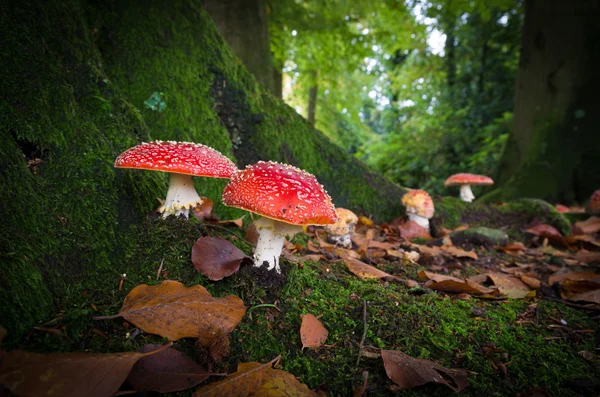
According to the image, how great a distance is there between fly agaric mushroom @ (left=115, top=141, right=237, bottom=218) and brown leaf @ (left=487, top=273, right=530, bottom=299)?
7.15 ft

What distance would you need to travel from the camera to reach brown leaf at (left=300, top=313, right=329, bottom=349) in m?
1.58

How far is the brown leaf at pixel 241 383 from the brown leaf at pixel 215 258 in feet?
1.77

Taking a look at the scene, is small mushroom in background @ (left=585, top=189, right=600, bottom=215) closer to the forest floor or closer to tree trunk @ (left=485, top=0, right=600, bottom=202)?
tree trunk @ (left=485, top=0, right=600, bottom=202)

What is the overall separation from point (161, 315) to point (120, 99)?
1779 mm

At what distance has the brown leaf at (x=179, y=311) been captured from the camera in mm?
1427

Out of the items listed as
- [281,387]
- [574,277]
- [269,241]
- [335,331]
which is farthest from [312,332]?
[574,277]

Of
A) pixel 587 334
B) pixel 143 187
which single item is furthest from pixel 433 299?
pixel 143 187

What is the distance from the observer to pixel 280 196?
175cm

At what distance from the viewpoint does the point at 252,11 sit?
6125 millimetres

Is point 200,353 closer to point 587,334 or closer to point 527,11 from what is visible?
point 587,334

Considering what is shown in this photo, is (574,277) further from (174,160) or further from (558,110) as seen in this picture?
(558,110)

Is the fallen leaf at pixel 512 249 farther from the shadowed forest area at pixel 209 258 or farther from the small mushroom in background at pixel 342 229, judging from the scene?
the small mushroom in background at pixel 342 229

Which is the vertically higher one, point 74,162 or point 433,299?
point 74,162

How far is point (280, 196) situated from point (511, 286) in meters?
2.11
